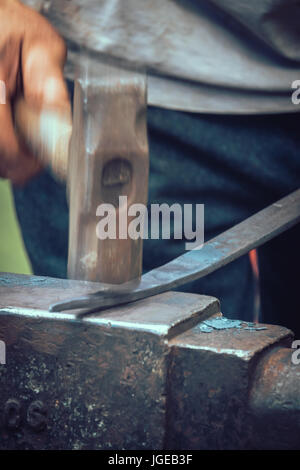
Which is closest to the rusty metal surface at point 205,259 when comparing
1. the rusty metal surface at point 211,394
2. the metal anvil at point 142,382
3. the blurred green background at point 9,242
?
the metal anvil at point 142,382

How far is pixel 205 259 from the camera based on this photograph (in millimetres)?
987

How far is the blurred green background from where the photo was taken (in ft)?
11.9

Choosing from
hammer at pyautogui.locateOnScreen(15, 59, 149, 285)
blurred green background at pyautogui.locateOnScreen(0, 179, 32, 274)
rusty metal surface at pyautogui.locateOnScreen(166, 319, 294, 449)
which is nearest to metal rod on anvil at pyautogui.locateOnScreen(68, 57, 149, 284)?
hammer at pyautogui.locateOnScreen(15, 59, 149, 285)

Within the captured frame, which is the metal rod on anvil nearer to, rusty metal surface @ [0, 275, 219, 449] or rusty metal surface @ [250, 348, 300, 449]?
rusty metal surface @ [0, 275, 219, 449]

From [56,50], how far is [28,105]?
0.39ft

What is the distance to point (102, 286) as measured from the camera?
37.3 inches

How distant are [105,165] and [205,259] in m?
0.25

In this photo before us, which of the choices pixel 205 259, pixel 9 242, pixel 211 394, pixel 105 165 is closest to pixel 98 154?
pixel 105 165

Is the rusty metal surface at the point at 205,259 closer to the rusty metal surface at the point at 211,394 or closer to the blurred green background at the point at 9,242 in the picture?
the rusty metal surface at the point at 211,394

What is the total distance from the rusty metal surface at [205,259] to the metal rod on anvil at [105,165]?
5 centimetres

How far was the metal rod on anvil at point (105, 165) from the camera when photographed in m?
0.84
